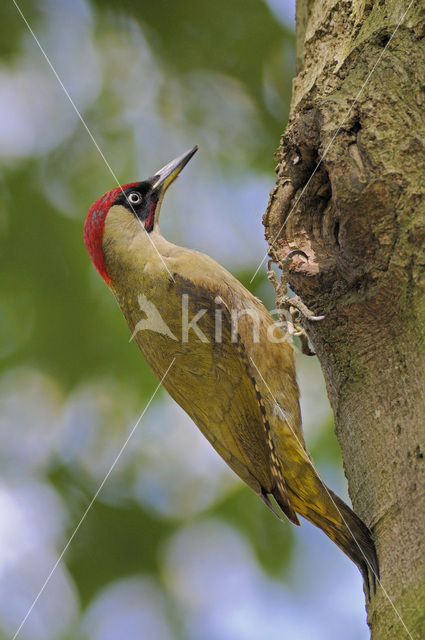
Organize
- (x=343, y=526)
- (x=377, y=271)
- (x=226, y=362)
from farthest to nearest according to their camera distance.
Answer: (x=226, y=362), (x=343, y=526), (x=377, y=271)

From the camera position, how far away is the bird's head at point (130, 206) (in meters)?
3.35

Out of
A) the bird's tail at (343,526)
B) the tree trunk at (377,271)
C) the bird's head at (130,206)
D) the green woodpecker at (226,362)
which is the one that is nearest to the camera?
the tree trunk at (377,271)

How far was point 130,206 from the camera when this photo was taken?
3.49m

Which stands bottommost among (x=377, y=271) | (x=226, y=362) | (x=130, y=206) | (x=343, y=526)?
(x=343, y=526)

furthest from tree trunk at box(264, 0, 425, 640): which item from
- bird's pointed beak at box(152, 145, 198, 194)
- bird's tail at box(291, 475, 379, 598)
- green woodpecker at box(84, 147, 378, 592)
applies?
bird's pointed beak at box(152, 145, 198, 194)

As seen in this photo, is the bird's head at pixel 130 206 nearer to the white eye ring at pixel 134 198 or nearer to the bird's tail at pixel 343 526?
the white eye ring at pixel 134 198

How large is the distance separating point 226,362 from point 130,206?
96cm

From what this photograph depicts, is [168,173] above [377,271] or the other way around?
above

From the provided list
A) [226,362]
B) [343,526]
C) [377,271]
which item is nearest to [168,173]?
[226,362]

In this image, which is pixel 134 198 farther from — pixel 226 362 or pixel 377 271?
pixel 377 271

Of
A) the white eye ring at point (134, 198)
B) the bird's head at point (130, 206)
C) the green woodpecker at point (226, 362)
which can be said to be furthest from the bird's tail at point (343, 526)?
the white eye ring at point (134, 198)

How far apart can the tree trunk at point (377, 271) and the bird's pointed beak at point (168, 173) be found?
1087mm

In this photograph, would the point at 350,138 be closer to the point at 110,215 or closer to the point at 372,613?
the point at 372,613

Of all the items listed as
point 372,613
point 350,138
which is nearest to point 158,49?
point 350,138
